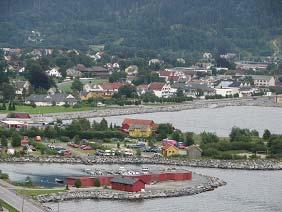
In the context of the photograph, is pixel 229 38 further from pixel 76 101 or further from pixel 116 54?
pixel 76 101

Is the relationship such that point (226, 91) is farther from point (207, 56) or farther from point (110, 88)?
point (207, 56)

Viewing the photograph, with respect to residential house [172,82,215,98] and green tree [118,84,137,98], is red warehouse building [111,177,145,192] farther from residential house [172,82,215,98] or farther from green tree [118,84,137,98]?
residential house [172,82,215,98]

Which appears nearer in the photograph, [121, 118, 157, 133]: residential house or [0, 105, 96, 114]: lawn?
[121, 118, 157, 133]: residential house

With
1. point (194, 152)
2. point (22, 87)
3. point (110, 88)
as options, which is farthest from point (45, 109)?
point (194, 152)

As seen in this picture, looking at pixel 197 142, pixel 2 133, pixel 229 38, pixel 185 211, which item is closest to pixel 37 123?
pixel 2 133

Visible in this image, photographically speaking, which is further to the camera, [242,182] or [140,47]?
[140,47]

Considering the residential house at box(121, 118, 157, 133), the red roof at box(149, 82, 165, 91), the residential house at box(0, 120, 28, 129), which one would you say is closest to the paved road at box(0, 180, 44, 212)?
the residential house at box(121, 118, 157, 133)

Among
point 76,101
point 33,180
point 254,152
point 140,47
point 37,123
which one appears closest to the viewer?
point 33,180
